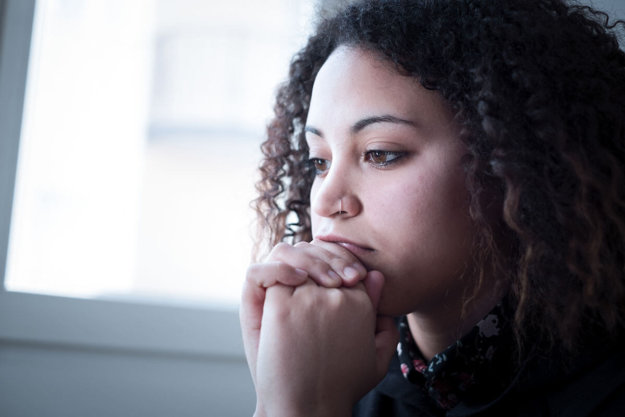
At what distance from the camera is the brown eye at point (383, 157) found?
2.68 ft

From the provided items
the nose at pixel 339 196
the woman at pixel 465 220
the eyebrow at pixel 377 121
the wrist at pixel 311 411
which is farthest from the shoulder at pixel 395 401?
the eyebrow at pixel 377 121

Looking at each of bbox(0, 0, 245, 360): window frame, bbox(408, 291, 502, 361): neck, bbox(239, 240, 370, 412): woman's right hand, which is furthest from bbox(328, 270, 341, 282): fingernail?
bbox(0, 0, 245, 360): window frame

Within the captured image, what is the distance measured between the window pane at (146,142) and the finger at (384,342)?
605 mm

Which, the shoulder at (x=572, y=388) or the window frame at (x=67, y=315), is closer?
the shoulder at (x=572, y=388)

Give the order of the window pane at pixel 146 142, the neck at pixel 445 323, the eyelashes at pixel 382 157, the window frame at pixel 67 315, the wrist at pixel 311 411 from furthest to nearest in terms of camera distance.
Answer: the window pane at pixel 146 142
the window frame at pixel 67 315
the neck at pixel 445 323
the eyelashes at pixel 382 157
the wrist at pixel 311 411

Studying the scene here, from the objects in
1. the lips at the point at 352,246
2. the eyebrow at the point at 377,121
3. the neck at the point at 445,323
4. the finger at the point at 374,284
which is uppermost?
the eyebrow at the point at 377,121

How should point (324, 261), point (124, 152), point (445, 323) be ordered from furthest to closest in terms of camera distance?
point (124, 152) < point (445, 323) < point (324, 261)

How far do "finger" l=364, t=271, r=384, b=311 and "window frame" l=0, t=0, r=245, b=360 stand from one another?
0.57m

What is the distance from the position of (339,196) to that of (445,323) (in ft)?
1.11

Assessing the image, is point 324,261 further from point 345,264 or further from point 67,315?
point 67,315

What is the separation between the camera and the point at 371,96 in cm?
83

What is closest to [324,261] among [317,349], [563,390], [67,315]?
[317,349]

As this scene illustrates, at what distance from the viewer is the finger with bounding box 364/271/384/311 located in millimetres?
804

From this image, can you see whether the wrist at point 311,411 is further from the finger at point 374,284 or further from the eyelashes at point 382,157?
the eyelashes at point 382,157
